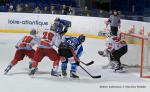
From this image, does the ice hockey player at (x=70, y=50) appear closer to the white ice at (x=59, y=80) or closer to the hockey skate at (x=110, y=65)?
the white ice at (x=59, y=80)

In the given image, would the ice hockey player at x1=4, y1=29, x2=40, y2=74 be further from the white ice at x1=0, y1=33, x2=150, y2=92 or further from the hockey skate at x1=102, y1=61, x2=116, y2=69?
the hockey skate at x1=102, y1=61, x2=116, y2=69

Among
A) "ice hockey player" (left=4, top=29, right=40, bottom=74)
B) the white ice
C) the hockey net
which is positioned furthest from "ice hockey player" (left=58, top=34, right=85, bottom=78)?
the hockey net

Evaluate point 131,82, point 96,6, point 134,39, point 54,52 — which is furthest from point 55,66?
point 96,6

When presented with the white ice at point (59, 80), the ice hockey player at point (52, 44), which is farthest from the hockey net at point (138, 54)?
the ice hockey player at point (52, 44)

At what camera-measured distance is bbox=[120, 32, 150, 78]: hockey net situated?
19.9ft

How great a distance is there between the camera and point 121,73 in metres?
6.14

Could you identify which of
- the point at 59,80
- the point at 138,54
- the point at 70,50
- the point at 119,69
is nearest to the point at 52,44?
the point at 70,50

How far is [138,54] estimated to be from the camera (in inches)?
260

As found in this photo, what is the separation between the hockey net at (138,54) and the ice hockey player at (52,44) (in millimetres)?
1284

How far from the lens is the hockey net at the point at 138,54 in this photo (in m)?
6.07

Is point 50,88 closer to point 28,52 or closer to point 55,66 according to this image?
point 55,66

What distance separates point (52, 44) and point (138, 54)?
1.77 metres

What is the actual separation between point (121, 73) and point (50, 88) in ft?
5.04

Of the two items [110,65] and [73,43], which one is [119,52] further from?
[73,43]
